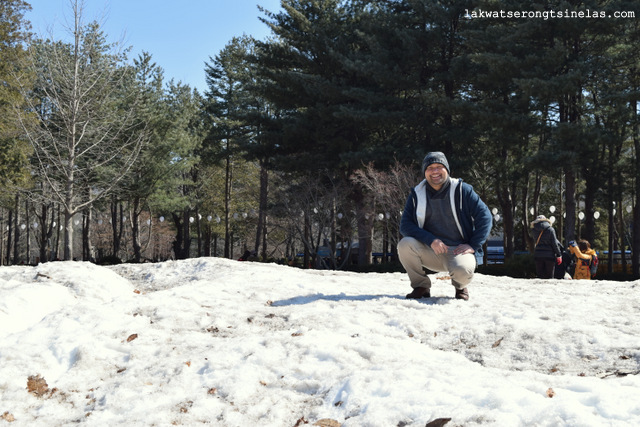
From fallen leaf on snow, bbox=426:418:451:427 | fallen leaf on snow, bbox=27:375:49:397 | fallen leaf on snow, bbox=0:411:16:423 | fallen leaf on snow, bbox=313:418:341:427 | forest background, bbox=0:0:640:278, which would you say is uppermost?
forest background, bbox=0:0:640:278

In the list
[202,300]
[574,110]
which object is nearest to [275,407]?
[202,300]

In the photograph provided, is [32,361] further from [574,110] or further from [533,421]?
[574,110]

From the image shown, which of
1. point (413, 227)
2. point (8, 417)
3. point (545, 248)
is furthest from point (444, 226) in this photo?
point (545, 248)

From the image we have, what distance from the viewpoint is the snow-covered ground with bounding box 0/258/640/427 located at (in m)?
3.01

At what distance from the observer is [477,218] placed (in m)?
5.66

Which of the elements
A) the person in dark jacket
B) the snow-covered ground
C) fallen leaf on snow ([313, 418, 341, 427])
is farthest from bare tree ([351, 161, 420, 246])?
fallen leaf on snow ([313, 418, 341, 427])

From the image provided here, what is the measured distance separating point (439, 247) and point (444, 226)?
0.42 metres

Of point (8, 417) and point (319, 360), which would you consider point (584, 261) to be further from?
point (8, 417)

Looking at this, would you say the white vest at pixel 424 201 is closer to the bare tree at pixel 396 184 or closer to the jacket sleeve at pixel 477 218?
the jacket sleeve at pixel 477 218

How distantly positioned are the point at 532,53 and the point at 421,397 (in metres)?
18.4

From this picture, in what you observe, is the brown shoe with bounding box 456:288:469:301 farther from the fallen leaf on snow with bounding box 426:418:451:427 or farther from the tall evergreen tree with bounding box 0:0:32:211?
the tall evergreen tree with bounding box 0:0:32:211

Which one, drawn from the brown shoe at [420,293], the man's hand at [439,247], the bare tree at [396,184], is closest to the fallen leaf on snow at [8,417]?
the man's hand at [439,247]

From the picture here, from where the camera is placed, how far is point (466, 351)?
13.9 ft

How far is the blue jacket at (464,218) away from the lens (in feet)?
18.4
